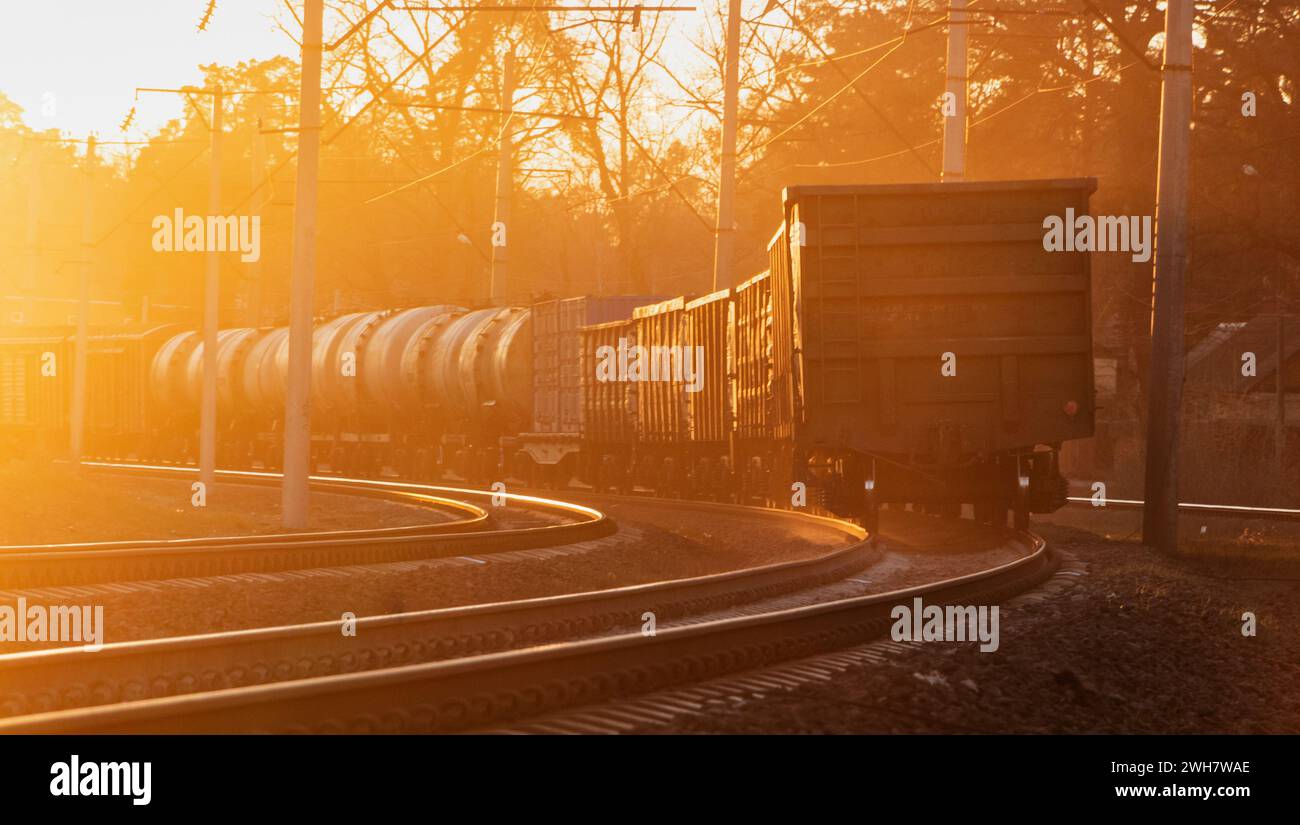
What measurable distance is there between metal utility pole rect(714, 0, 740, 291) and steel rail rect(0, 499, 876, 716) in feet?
58.4

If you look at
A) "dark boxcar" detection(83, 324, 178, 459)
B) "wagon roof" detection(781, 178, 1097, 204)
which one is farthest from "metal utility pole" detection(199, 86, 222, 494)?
"dark boxcar" detection(83, 324, 178, 459)

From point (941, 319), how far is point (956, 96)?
6917 millimetres

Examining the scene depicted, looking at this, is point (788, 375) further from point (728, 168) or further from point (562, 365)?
point (728, 168)

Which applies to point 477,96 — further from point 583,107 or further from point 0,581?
point 0,581

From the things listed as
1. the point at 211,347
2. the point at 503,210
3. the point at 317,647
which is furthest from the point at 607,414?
the point at 317,647

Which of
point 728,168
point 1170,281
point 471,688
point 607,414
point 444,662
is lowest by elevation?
point 471,688

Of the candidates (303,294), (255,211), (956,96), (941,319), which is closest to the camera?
(941,319)

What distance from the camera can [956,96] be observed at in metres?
20.5

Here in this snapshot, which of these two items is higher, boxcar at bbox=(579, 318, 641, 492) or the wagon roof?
the wagon roof

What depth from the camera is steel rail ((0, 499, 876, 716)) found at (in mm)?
6074

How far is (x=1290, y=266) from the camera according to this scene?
2983 centimetres

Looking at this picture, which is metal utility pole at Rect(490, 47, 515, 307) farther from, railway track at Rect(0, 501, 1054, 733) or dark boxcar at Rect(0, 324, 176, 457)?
railway track at Rect(0, 501, 1054, 733)

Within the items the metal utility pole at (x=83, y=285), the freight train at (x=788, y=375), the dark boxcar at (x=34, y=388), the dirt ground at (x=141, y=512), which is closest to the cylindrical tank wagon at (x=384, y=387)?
the freight train at (x=788, y=375)
